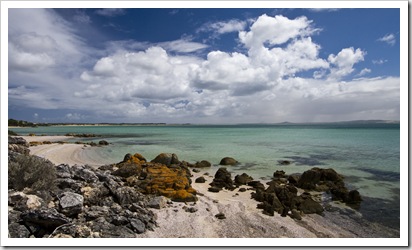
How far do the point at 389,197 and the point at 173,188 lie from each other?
1004 cm

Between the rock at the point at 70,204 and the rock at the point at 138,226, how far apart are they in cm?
Result: 140

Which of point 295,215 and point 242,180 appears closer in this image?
point 295,215

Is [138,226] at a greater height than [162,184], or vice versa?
[162,184]

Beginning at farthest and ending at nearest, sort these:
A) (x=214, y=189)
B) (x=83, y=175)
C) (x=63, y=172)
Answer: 1. (x=214, y=189)
2. (x=83, y=175)
3. (x=63, y=172)

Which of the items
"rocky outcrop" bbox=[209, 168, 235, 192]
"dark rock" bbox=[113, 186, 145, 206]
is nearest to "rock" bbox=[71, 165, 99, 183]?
"dark rock" bbox=[113, 186, 145, 206]

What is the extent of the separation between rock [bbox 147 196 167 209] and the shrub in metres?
2.97

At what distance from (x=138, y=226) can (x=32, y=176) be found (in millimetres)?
3333

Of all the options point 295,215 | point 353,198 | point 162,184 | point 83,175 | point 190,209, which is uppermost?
point 83,175

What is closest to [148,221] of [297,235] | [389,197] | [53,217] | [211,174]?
[53,217]

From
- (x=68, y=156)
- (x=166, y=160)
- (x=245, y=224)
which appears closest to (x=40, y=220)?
(x=245, y=224)

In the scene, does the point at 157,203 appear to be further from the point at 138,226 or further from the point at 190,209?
the point at 138,226

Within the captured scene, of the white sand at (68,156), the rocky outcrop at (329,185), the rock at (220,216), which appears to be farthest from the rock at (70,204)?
the white sand at (68,156)

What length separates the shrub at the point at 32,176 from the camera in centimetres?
683

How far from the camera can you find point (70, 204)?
256 inches
